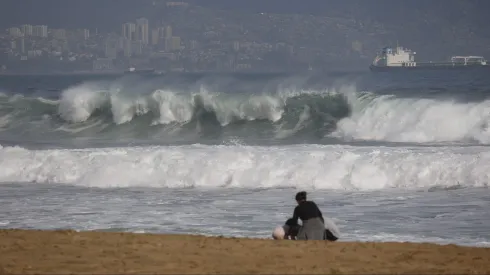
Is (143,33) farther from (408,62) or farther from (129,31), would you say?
(408,62)

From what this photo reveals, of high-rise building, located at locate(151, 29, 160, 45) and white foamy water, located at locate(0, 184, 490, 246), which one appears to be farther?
high-rise building, located at locate(151, 29, 160, 45)

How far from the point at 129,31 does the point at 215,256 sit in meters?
144

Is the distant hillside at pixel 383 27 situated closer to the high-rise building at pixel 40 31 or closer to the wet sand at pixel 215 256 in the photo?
the high-rise building at pixel 40 31

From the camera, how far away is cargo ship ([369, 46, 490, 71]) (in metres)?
126

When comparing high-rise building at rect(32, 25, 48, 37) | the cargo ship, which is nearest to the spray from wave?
the cargo ship

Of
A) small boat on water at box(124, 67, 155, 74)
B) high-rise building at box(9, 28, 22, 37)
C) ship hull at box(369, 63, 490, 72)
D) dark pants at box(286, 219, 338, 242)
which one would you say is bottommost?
small boat on water at box(124, 67, 155, 74)

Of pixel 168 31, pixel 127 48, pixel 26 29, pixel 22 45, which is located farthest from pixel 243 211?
pixel 168 31

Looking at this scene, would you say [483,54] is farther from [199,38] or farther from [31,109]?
[31,109]

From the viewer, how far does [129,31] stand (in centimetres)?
15312

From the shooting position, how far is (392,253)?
11469 mm

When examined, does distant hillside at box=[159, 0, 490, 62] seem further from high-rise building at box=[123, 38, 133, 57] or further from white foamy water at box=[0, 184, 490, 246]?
white foamy water at box=[0, 184, 490, 246]

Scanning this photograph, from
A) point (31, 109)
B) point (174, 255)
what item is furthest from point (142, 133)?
point (174, 255)

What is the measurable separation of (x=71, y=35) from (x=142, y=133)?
372ft

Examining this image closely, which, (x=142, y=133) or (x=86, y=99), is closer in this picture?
(x=142, y=133)
